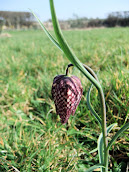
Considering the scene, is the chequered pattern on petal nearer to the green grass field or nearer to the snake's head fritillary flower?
the snake's head fritillary flower

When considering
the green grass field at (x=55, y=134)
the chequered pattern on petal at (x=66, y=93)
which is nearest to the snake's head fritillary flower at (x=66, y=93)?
the chequered pattern on petal at (x=66, y=93)

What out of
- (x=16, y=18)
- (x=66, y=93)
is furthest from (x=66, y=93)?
(x=16, y=18)

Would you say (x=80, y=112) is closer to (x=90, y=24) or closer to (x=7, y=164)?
(x=7, y=164)

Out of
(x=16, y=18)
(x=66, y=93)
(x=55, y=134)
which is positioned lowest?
(x=55, y=134)

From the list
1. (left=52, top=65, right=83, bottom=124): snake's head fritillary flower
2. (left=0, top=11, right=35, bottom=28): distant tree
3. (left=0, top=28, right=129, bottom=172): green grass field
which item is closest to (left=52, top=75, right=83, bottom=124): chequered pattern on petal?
(left=52, top=65, right=83, bottom=124): snake's head fritillary flower

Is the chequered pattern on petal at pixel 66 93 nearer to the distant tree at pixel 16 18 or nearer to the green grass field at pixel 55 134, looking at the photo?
the green grass field at pixel 55 134

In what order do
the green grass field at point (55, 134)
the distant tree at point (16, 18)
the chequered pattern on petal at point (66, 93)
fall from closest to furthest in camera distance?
the chequered pattern on petal at point (66, 93), the green grass field at point (55, 134), the distant tree at point (16, 18)

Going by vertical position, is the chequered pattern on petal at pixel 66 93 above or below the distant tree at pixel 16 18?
below

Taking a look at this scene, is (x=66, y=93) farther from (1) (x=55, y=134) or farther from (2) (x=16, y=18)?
(2) (x=16, y=18)

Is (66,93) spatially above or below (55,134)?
above
